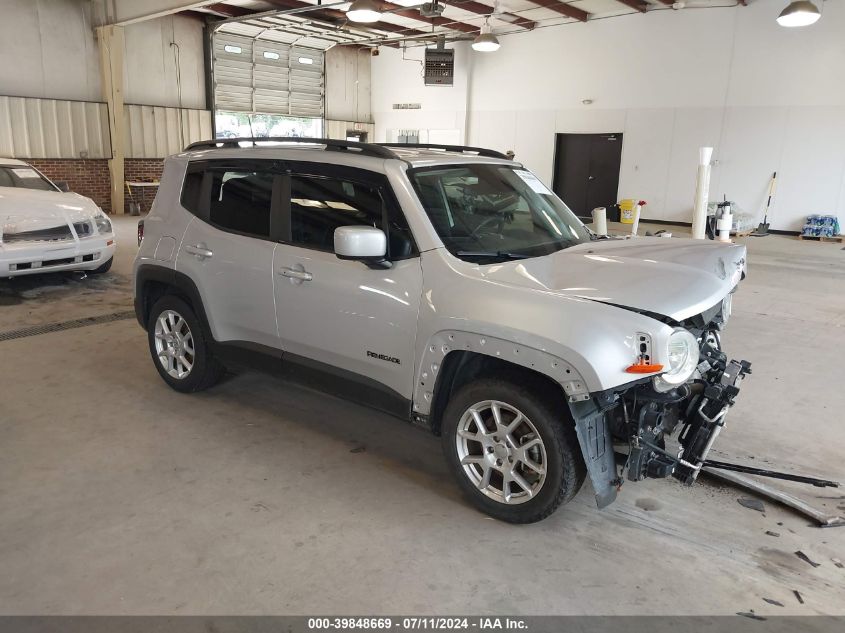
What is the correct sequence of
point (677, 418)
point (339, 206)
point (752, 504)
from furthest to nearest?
point (339, 206)
point (752, 504)
point (677, 418)

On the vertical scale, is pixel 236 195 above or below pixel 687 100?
below

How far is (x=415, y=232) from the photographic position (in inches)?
121

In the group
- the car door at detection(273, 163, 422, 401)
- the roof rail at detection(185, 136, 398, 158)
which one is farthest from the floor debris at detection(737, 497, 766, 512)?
the roof rail at detection(185, 136, 398, 158)

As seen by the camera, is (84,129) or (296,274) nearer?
(296,274)

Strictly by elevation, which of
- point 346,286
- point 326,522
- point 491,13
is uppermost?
point 491,13

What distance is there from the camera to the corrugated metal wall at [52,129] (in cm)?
1388

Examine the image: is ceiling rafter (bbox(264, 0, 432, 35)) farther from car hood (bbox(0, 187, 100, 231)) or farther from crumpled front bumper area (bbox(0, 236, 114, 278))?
crumpled front bumper area (bbox(0, 236, 114, 278))

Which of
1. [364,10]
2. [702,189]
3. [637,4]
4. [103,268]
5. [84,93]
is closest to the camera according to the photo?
[103,268]

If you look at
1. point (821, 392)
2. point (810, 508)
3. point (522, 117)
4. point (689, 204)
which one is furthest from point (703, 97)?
point (810, 508)

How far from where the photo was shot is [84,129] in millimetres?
15094

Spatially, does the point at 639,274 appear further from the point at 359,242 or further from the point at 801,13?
the point at 801,13

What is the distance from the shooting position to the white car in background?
686 cm

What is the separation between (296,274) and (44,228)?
514 cm

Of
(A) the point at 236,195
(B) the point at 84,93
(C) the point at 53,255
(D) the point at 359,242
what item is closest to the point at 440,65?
(B) the point at 84,93
